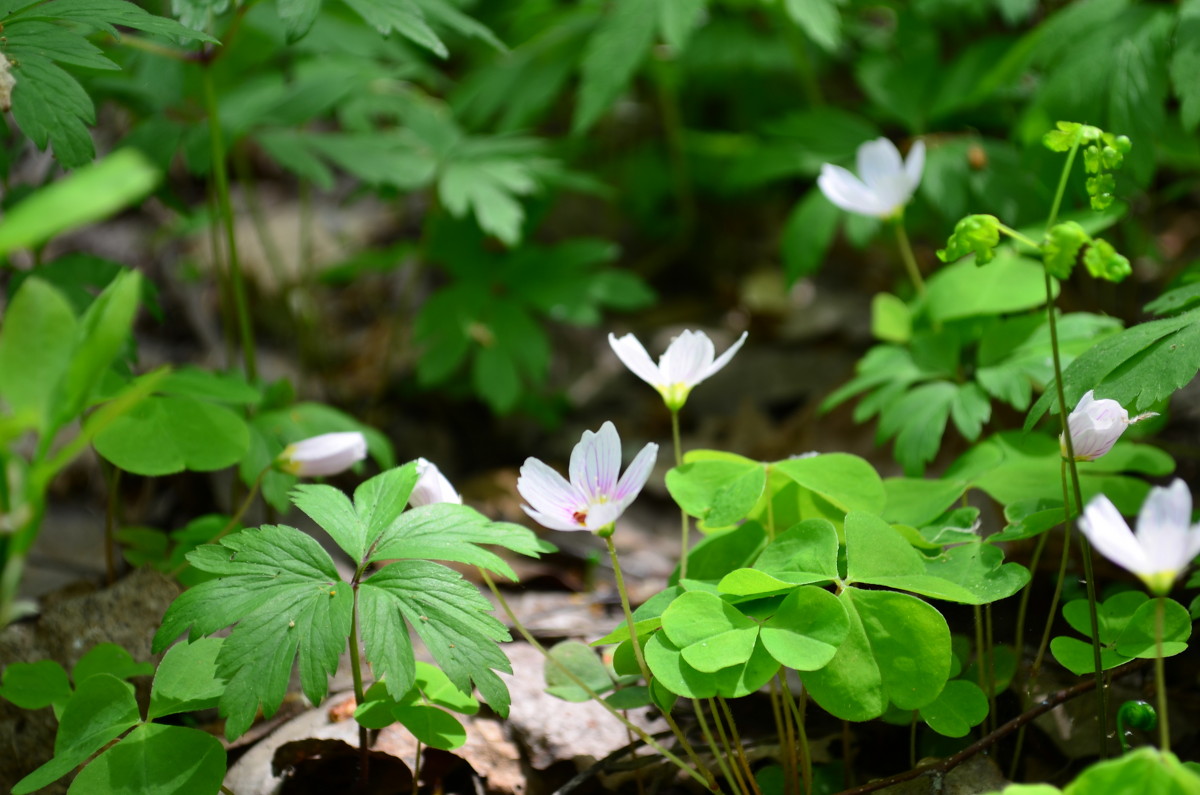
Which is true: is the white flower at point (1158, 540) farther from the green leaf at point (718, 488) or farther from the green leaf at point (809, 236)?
the green leaf at point (809, 236)

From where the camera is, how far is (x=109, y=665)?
1523 mm

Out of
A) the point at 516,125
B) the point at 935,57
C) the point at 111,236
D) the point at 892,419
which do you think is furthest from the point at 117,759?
the point at 111,236

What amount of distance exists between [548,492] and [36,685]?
0.92 m

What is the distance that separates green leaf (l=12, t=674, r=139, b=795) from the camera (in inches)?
51.5

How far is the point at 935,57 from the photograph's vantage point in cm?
282

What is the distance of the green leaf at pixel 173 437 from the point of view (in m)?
1.61

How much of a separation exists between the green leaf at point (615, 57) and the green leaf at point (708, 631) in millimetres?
1583

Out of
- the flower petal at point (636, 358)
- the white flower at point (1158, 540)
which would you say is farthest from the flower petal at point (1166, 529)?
the flower petal at point (636, 358)

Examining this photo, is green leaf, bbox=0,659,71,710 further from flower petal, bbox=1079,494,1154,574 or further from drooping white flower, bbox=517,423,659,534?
flower petal, bbox=1079,494,1154,574

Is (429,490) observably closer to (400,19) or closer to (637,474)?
(637,474)

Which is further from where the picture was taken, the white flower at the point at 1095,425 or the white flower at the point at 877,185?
the white flower at the point at 877,185

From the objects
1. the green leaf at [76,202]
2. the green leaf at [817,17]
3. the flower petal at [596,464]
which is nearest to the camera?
the green leaf at [76,202]

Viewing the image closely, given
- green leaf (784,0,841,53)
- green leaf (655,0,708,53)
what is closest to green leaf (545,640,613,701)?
green leaf (655,0,708,53)

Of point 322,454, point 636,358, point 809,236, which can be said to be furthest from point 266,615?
point 809,236
